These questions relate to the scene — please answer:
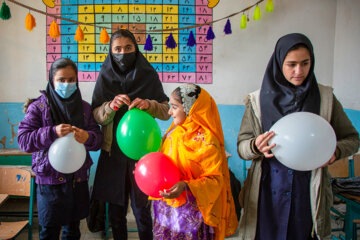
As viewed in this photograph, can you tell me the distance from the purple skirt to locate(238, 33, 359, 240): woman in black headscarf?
0.23 metres

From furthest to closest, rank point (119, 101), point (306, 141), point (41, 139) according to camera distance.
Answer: point (119, 101)
point (41, 139)
point (306, 141)

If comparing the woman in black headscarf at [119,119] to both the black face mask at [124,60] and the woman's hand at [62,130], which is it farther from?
the woman's hand at [62,130]

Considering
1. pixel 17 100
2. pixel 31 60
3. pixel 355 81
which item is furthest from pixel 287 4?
pixel 17 100

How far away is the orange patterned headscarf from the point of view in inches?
46.4

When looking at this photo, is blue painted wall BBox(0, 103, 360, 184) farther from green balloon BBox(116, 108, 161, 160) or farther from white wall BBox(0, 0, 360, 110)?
green balloon BBox(116, 108, 161, 160)

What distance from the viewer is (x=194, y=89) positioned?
1283 mm

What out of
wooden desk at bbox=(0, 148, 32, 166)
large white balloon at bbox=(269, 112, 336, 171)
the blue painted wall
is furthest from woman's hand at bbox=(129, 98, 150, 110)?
wooden desk at bbox=(0, 148, 32, 166)

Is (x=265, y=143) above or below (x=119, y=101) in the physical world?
below

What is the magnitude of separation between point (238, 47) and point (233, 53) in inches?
3.9

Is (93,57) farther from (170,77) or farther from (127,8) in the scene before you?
(170,77)

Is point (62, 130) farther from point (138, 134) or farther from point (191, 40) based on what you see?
point (191, 40)

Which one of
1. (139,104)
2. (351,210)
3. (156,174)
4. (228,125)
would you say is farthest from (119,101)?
(228,125)

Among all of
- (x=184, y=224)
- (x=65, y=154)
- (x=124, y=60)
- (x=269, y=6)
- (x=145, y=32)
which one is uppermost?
(x=269, y=6)

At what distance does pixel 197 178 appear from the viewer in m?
1.23
